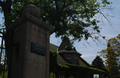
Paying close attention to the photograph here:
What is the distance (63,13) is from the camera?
13.4m

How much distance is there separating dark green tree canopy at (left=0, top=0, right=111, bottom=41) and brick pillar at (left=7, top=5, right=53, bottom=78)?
6.07 metres

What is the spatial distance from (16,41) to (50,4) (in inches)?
314

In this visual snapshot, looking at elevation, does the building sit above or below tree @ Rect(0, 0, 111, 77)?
below

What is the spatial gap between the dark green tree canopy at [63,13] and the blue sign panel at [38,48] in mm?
6329

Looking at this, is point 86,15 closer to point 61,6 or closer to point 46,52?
point 61,6

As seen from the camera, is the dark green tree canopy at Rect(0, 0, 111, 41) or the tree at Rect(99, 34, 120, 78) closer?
the dark green tree canopy at Rect(0, 0, 111, 41)

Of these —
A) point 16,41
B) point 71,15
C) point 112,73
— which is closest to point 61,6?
point 71,15

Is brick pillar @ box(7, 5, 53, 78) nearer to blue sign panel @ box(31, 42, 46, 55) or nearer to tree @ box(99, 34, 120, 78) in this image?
blue sign panel @ box(31, 42, 46, 55)

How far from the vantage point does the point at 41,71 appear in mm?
6590

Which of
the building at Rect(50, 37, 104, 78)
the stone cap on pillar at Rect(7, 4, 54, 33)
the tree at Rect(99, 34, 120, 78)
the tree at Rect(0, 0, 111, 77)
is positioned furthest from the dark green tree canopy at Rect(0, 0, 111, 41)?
the tree at Rect(99, 34, 120, 78)

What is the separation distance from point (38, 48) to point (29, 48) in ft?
1.77

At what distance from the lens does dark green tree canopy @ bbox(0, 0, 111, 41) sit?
1313 centimetres

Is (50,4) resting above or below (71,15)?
above

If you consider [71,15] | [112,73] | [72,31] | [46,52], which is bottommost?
[112,73]
